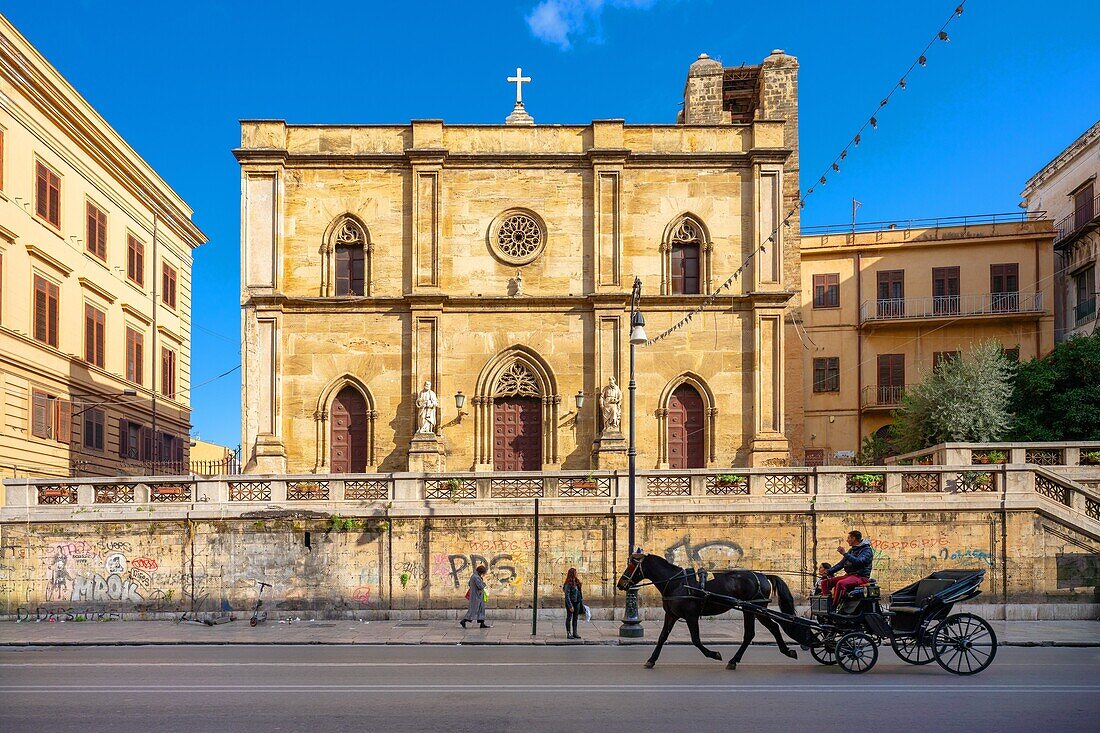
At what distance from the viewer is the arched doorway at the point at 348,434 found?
31.5 meters

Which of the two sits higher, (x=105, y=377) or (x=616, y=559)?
(x=105, y=377)

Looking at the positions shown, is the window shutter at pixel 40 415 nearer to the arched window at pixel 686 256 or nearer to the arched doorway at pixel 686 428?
the arched doorway at pixel 686 428

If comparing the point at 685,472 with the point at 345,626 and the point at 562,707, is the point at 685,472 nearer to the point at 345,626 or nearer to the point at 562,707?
the point at 345,626

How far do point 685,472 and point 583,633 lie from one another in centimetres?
512

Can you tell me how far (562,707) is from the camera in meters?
11.5

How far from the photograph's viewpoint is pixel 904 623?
581 inches

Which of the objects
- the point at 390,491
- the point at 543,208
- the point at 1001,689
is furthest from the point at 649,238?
the point at 1001,689

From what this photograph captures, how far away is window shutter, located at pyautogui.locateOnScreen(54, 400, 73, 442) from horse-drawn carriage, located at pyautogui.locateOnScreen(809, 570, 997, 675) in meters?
28.3

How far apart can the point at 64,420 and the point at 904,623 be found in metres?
29.8

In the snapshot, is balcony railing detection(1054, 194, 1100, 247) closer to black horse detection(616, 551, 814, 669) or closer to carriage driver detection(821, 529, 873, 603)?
carriage driver detection(821, 529, 873, 603)

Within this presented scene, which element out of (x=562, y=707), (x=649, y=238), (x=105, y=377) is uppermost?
(x=649, y=238)

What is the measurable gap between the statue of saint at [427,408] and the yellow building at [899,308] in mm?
18517

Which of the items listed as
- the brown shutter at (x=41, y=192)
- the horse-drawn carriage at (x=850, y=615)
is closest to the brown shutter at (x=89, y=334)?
the brown shutter at (x=41, y=192)

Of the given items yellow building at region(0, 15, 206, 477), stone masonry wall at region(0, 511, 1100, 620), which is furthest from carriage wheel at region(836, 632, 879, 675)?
yellow building at region(0, 15, 206, 477)
